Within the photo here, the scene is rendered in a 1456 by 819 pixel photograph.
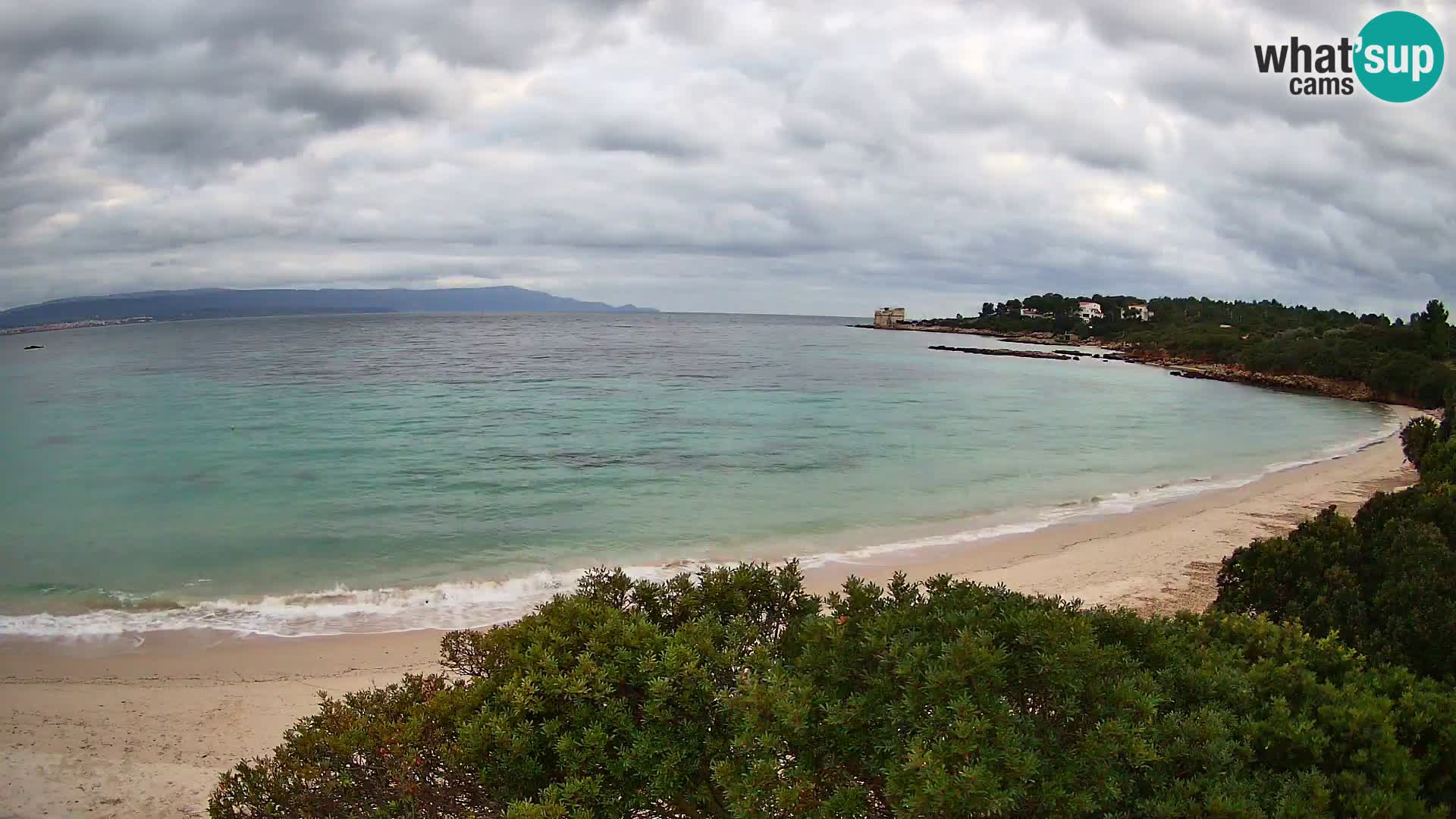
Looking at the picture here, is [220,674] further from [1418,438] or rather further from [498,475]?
[1418,438]

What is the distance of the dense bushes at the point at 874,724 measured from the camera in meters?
3.39

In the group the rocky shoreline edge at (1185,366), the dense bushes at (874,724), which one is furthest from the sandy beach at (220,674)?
the rocky shoreline edge at (1185,366)

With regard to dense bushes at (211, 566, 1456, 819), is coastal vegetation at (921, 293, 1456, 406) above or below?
above

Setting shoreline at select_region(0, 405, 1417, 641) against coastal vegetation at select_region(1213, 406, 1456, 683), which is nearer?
coastal vegetation at select_region(1213, 406, 1456, 683)

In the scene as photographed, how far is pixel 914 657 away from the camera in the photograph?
360 cm

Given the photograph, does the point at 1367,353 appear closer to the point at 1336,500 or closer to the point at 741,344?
the point at 1336,500

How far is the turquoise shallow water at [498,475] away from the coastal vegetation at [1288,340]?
18.4 feet

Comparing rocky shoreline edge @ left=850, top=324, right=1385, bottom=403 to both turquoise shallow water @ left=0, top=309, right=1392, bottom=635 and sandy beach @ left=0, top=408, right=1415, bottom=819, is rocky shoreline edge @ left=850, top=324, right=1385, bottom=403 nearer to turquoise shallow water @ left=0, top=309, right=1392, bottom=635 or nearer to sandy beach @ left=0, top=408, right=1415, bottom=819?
turquoise shallow water @ left=0, top=309, right=1392, bottom=635

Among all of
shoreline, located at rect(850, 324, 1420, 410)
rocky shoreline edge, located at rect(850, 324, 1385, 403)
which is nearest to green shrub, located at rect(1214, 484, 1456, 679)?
shoreline, located at rect(850, 324, 1420, 410)

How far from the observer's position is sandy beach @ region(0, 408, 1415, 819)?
7168mm

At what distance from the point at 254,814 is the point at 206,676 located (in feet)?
22.1

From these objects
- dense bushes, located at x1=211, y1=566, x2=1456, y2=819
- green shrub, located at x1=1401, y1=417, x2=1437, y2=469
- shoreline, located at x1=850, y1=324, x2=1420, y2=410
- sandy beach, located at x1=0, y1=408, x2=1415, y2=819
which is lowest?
sandy beach, located at x1=0, y1=408, x2=1415, y2=819

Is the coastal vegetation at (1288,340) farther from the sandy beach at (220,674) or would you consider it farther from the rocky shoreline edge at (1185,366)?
the sandy beach at (220,674)

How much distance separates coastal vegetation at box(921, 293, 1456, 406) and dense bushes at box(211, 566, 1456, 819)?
2536 centimetres
